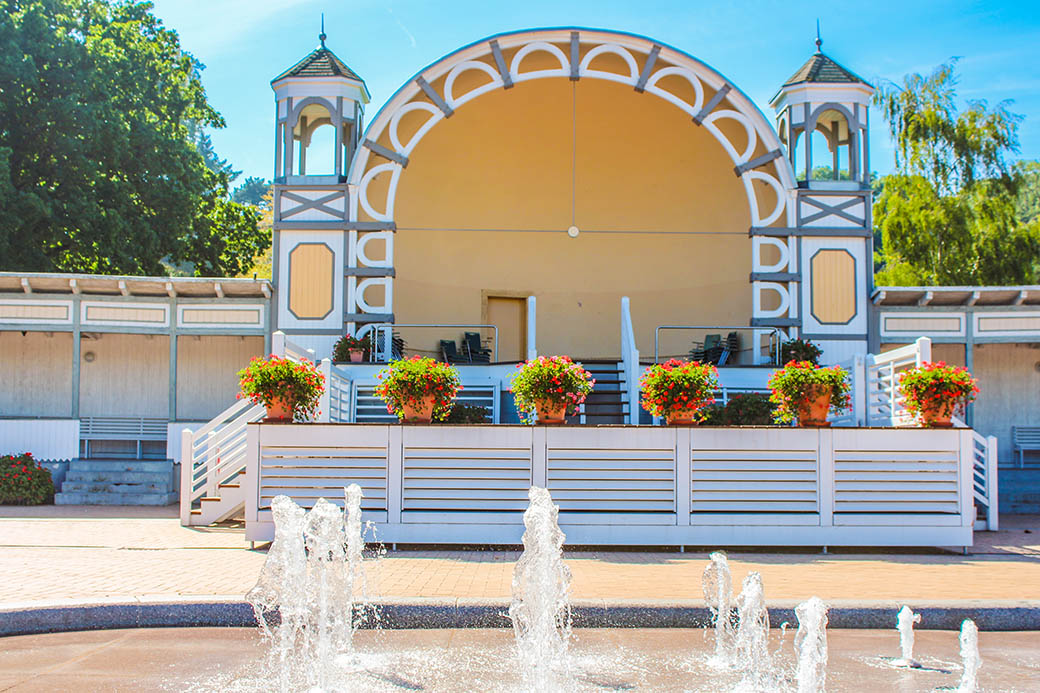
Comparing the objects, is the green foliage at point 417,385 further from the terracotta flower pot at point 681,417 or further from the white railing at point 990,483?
the white railing at point 990,483

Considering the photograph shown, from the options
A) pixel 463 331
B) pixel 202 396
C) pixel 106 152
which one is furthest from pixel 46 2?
pixel 463 331

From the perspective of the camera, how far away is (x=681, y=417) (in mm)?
10867

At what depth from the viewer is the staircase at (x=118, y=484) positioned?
1638 centimetres

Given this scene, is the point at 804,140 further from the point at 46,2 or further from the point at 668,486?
the point at 46,2

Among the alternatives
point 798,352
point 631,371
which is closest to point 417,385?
point 631,371

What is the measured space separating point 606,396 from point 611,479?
205 inches

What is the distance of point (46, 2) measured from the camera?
23.2m

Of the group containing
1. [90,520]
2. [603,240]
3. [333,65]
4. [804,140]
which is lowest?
[90,520]

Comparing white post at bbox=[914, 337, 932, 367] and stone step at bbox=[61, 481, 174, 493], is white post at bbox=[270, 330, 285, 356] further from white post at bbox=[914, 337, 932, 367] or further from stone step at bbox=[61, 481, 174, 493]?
white post at bbox=[914, 337, 932, 367]

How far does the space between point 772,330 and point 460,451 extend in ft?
28.9

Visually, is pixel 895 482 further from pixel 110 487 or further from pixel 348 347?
pixel 110 487

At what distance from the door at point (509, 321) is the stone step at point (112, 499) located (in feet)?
25.1

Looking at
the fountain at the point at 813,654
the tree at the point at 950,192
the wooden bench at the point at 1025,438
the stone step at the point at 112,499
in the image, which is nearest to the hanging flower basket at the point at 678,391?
the fountain at the point at 813,654

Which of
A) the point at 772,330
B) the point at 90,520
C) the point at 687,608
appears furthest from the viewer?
the point at 772,330
